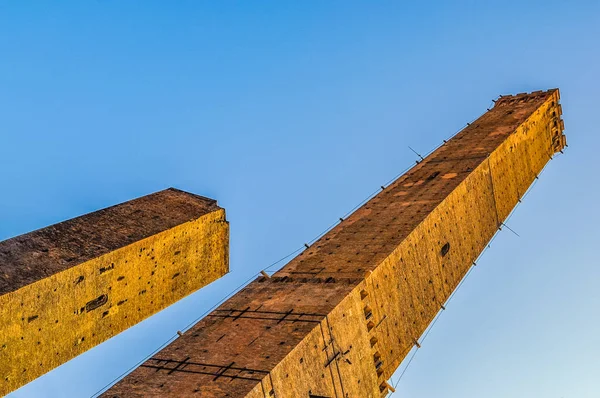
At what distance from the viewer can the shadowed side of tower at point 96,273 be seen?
43.6ft

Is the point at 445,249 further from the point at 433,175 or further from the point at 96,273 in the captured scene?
the point at 96,273

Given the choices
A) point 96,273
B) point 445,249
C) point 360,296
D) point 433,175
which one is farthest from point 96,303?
point 433,175

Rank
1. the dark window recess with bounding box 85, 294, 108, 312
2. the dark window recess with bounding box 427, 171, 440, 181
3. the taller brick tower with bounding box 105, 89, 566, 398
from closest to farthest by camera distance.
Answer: the taller brick tower with bounding box 105, 89, 566, 398 < the dark window recess with bounding box 85, 294, 108, 312 < the dark window recess with bounding box 427, 171, 440, 181

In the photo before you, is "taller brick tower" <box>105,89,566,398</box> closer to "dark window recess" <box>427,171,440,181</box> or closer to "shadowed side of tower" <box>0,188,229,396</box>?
"dark window recess" <box>427,171,440,181</box>

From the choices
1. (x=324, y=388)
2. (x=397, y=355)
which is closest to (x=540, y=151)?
(x=397, y=355)

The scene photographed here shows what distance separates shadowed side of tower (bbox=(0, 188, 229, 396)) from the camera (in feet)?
43.6

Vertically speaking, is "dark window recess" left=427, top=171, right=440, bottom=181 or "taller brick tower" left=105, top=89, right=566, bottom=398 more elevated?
"dark window recess" left=427, top=171, right=440, bottom=181

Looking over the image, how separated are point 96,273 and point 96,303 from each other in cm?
85

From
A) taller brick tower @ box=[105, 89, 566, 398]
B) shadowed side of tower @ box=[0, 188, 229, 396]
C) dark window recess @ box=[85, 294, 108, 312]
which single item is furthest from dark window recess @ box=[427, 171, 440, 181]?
dark window recess @ box=[85, 294, 108, 312]

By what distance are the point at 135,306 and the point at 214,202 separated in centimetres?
387

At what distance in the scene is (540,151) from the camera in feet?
90.7

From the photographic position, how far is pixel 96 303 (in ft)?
49.8

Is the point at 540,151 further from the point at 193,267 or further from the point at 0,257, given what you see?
the point at 0,257

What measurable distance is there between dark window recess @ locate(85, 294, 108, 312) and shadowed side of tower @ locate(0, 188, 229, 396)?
1 cm
